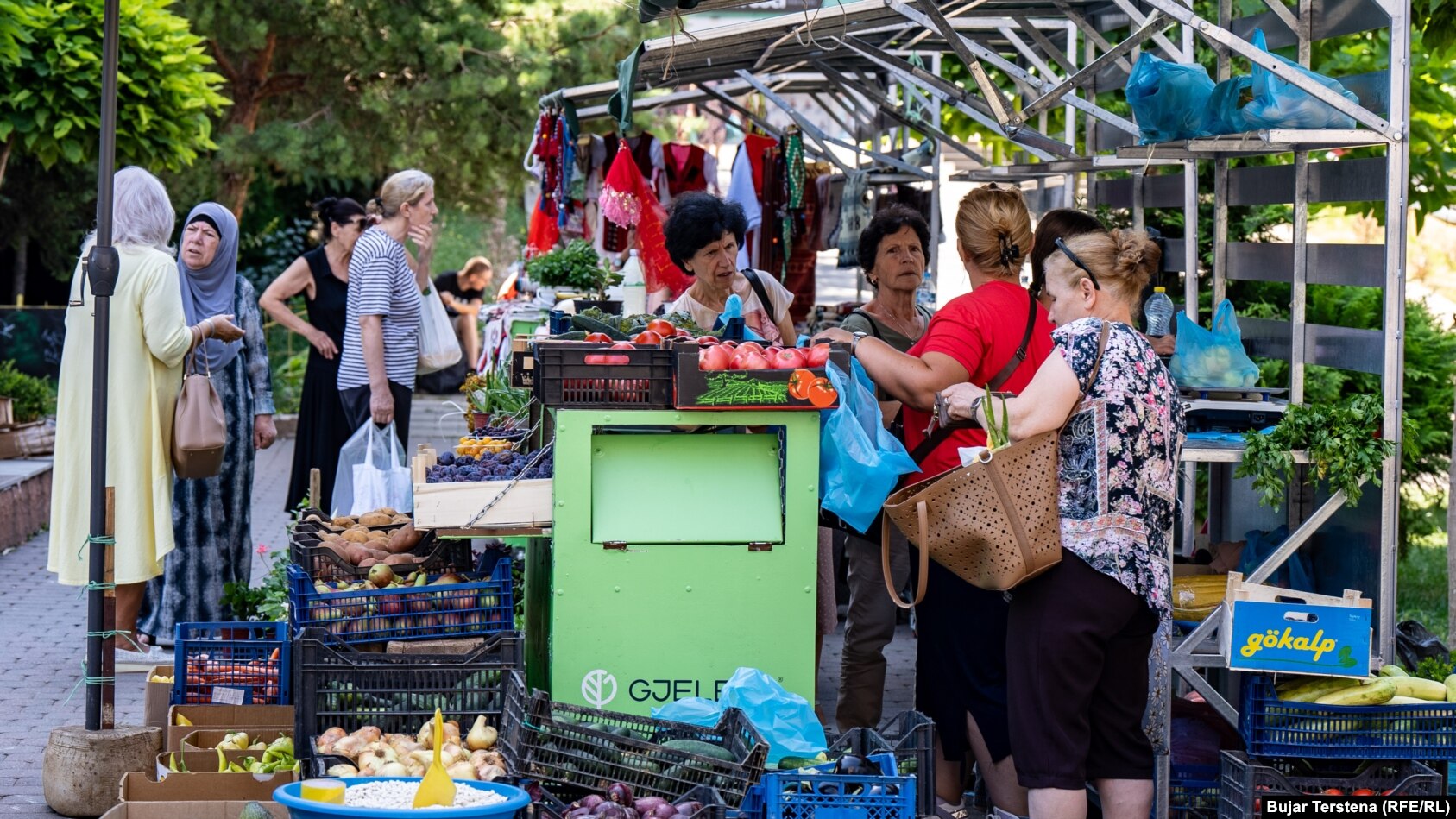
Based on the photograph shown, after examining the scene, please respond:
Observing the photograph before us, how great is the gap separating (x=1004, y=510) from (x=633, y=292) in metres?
4.35

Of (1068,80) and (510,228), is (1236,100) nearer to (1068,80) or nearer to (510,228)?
(1068,80)

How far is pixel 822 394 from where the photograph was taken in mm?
4266

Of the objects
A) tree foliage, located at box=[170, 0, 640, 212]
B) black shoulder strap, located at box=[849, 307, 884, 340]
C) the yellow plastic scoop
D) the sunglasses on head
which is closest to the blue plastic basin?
the yellow plastic scoop

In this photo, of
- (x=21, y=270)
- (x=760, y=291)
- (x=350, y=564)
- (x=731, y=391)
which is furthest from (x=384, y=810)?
(x=21, y=270)

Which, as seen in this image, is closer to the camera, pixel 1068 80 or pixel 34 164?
pixel 1068 80

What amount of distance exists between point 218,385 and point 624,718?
367 centimetres

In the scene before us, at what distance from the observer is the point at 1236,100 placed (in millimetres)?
5062

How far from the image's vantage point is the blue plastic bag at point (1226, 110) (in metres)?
5.02

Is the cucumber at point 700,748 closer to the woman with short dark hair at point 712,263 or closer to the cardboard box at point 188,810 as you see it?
the cardboard box at point 188,810

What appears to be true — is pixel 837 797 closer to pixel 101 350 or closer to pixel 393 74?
pixel 101 350

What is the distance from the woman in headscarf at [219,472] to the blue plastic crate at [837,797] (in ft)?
12.0

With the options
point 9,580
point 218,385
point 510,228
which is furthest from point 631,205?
point 510,228

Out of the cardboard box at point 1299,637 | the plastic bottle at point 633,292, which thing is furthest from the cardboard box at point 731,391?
the plastic bottle at point 633,292

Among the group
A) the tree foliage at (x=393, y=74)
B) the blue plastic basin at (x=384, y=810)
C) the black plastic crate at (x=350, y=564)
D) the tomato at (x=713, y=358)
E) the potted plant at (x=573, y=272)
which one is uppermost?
the tree foliage at (x=393, y=74)
